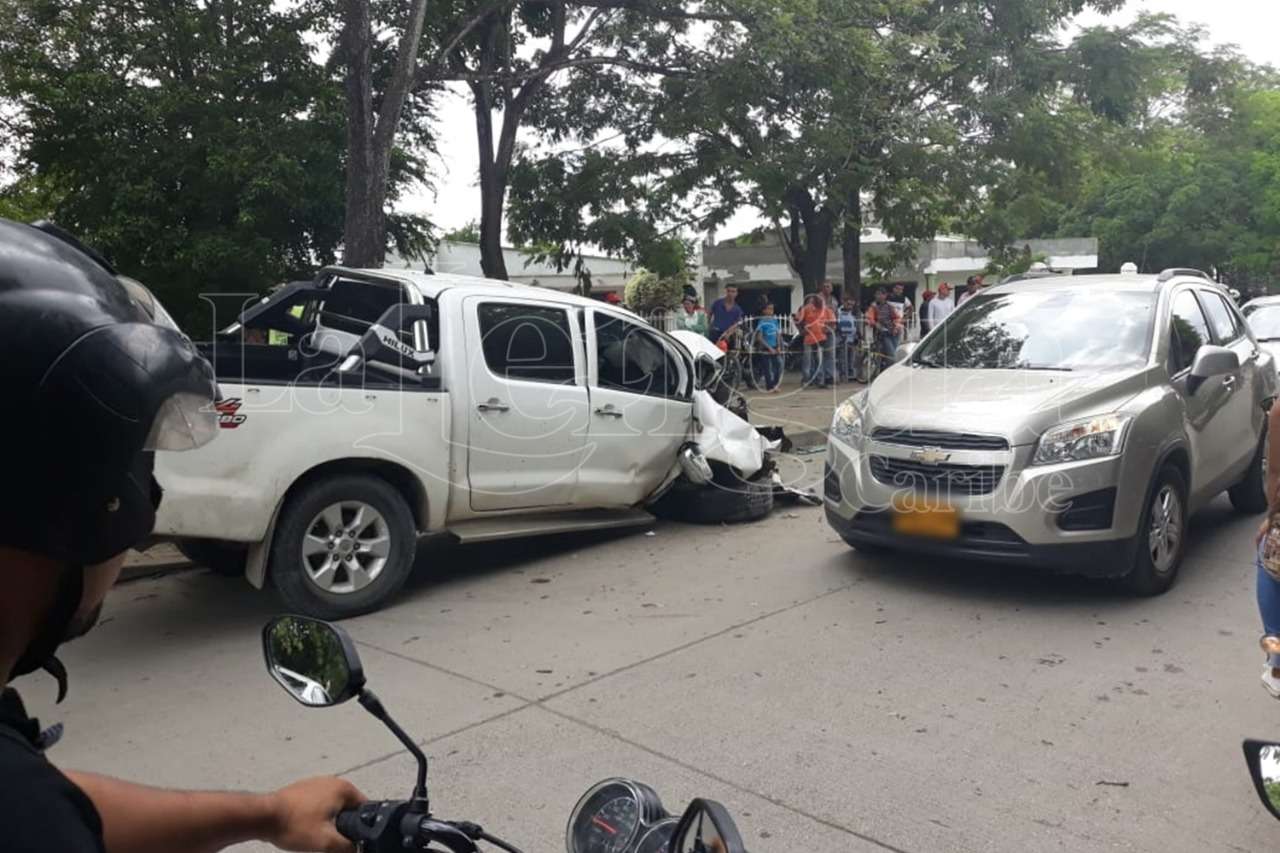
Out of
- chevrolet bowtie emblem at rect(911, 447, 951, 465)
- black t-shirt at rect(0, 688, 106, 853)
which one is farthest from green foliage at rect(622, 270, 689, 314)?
black t-shirt at rect(0, 688, 106, 853)

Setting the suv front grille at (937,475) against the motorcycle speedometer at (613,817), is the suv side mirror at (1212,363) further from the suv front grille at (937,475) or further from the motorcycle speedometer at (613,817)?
the motorcycle speedometer at (613,817)

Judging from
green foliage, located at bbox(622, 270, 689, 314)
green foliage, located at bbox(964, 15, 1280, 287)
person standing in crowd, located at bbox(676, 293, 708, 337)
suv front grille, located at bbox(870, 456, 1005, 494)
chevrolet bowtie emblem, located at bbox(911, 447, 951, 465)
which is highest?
green foliage, located at bbox(964, 15, 1280, 287)

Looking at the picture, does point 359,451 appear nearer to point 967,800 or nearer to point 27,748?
point 967,800

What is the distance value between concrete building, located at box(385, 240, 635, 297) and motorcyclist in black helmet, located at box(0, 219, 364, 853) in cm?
2103

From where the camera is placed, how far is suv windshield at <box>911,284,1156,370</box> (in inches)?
240

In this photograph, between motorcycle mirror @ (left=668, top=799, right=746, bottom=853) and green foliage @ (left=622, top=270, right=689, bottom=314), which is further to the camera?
green foliage @ (left=622, top=270, right=689, bottom=314)

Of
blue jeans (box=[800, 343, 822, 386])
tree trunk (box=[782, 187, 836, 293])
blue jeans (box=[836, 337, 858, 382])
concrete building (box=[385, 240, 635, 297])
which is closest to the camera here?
blue jeans (box=[800, 343, 822, 386])

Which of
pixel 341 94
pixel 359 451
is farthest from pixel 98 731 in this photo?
pixel 341 94

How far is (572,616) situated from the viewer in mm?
5641

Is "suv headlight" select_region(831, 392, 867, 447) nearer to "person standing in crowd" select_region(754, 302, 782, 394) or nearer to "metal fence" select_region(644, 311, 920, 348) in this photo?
"metal fence" select_region(644, 311, 920, 348)

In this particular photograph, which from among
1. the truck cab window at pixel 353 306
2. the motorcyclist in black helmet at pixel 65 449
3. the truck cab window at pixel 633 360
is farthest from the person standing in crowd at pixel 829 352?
the motorcyclist in black helmet at pixel 65 449

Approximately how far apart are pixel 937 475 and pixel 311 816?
4469mm

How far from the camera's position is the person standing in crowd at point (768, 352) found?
53.7 feet

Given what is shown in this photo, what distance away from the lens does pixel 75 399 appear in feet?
3.39
